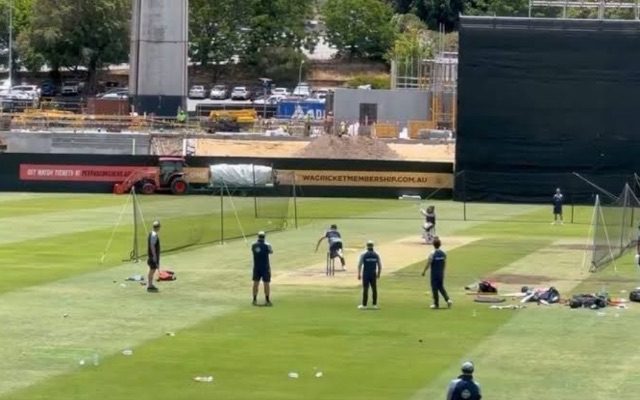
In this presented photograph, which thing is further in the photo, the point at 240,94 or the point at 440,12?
the point at 440,12

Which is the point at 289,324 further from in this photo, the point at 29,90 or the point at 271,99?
the point at 29,90

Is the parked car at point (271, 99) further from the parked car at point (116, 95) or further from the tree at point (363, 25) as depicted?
the tree at point (363, 25)

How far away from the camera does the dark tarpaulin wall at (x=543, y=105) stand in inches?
2790

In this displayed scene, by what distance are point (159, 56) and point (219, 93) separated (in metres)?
39.7

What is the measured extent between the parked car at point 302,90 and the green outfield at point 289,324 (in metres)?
74.8

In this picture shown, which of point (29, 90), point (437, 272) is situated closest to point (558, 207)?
point (437, 272)

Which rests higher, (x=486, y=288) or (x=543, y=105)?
(x=543, y=105)

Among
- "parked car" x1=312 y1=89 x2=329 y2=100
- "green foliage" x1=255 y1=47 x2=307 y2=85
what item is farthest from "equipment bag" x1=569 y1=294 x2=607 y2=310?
"green foliage" x1=255 y1=47 x2=307 y2=85

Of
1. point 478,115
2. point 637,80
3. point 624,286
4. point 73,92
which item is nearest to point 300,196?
point 478,115

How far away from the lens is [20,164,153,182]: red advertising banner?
72562 millimetres

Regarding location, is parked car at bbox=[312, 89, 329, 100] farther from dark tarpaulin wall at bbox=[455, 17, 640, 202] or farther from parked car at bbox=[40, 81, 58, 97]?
dark tarpaulin wall at bbox=[455, 17, 640, 202]

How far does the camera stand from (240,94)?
131 meters

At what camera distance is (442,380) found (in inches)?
955

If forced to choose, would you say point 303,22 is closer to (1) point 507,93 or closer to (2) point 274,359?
(1) point 507,93
